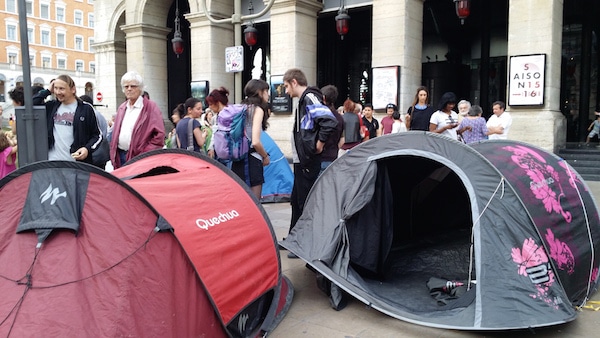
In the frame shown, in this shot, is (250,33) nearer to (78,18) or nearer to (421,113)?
(421,113)

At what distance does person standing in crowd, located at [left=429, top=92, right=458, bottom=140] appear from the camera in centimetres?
836

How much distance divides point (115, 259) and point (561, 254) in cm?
341

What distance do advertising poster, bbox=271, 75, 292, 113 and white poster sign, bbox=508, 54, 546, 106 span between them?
6.09 metres

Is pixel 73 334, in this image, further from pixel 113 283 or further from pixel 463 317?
pixel 463 317

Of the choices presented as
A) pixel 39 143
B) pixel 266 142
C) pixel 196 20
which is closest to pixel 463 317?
pixel 39 143

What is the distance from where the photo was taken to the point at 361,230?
4891mm

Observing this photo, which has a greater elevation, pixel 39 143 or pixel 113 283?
pixel 39 143

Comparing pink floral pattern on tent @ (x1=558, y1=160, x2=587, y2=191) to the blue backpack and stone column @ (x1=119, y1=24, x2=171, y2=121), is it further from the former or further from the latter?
stone column @ (x1=119, y1=24, x2=171, y2=121)

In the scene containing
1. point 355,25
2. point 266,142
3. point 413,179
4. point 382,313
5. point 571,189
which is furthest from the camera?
point 355,25

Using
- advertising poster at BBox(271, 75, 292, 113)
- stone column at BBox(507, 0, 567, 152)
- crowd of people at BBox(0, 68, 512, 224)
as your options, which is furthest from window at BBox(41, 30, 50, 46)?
crowd of people at BBox(0, 68, 512, 224)

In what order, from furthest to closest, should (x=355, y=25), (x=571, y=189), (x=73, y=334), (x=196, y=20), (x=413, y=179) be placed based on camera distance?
(x=355, y=25) → (x=196, y=20) → (x=413, y=179) → (x=571, y=189) → (x=73, y=334)

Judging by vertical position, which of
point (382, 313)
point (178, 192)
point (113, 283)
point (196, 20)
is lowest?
point (382, 313)

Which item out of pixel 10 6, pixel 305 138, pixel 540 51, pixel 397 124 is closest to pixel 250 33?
pixel 397 124

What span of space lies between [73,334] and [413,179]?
14.2 ft
